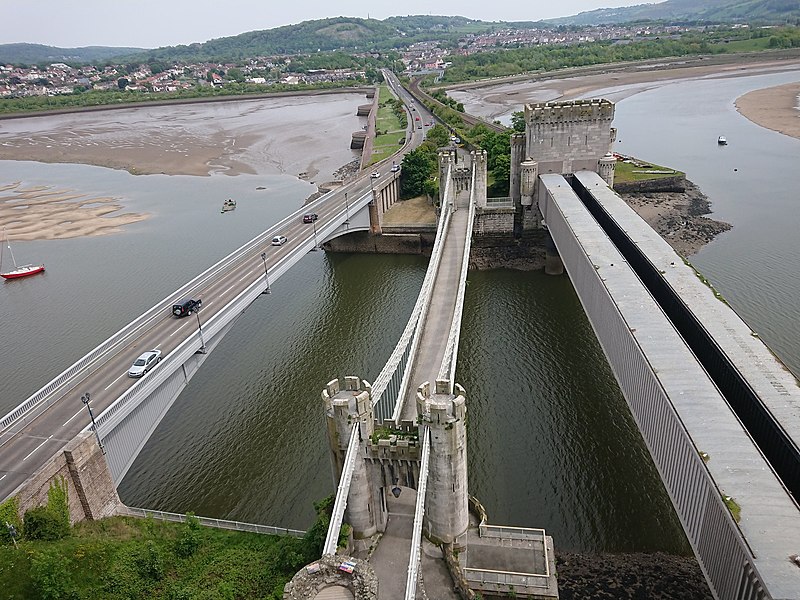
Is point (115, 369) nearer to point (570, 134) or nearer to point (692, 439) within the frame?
point (692, 439)

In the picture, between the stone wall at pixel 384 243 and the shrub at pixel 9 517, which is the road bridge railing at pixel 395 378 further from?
the stone wall at pixel 384 243

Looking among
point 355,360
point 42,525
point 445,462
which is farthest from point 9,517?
point 355,360

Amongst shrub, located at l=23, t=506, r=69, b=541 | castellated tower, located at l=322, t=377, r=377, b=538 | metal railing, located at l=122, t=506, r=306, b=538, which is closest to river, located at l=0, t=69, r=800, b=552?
metal railing, located at l=122, t=506, r=306, b=538

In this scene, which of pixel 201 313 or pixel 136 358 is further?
pixel 201 313

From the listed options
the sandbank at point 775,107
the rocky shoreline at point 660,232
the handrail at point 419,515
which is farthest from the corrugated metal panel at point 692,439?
the sandbank at point 775,107

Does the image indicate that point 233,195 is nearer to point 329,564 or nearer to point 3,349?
point 3,349

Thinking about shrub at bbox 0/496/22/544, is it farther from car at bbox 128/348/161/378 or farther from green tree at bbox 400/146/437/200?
green tree at bbox 400/146/437/200

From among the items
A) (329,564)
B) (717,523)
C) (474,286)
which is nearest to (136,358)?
(329,564)
